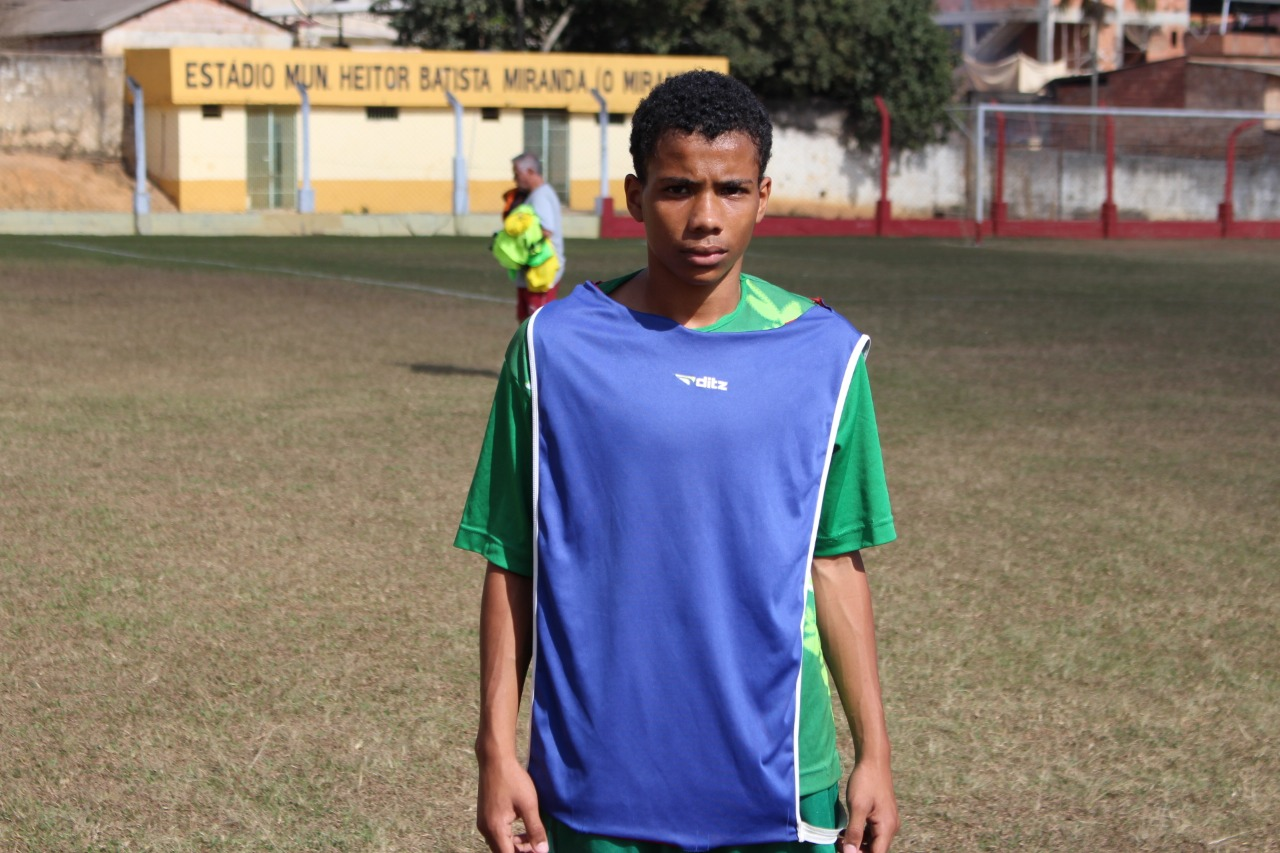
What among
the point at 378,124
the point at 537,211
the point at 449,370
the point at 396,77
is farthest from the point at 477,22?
the point at 537,211

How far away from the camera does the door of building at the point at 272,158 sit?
35.6 meters

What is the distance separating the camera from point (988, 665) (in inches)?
227

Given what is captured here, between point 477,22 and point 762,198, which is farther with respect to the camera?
point 477,22

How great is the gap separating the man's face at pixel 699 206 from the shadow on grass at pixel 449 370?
10.5 metres

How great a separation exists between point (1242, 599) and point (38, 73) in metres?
33.7

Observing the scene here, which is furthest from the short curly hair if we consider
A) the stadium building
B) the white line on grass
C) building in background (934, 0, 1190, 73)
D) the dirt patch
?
building in background (934, 0, 1190, 73)

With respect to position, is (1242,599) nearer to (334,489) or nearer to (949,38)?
(334,489)

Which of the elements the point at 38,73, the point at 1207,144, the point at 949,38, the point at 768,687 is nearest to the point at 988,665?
the point at 768,687

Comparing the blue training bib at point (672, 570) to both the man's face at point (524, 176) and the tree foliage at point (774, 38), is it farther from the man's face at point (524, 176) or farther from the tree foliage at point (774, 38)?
the tree foliage at point (774, 38)

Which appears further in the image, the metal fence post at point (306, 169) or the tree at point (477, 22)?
the tree at point (477, 22)

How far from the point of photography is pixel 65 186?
111 feet

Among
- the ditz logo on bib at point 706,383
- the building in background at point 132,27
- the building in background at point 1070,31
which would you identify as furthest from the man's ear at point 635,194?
the building in background at point 1070,31

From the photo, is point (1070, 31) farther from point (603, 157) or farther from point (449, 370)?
point (449, 370)

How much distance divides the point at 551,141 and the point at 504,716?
38022 mm
